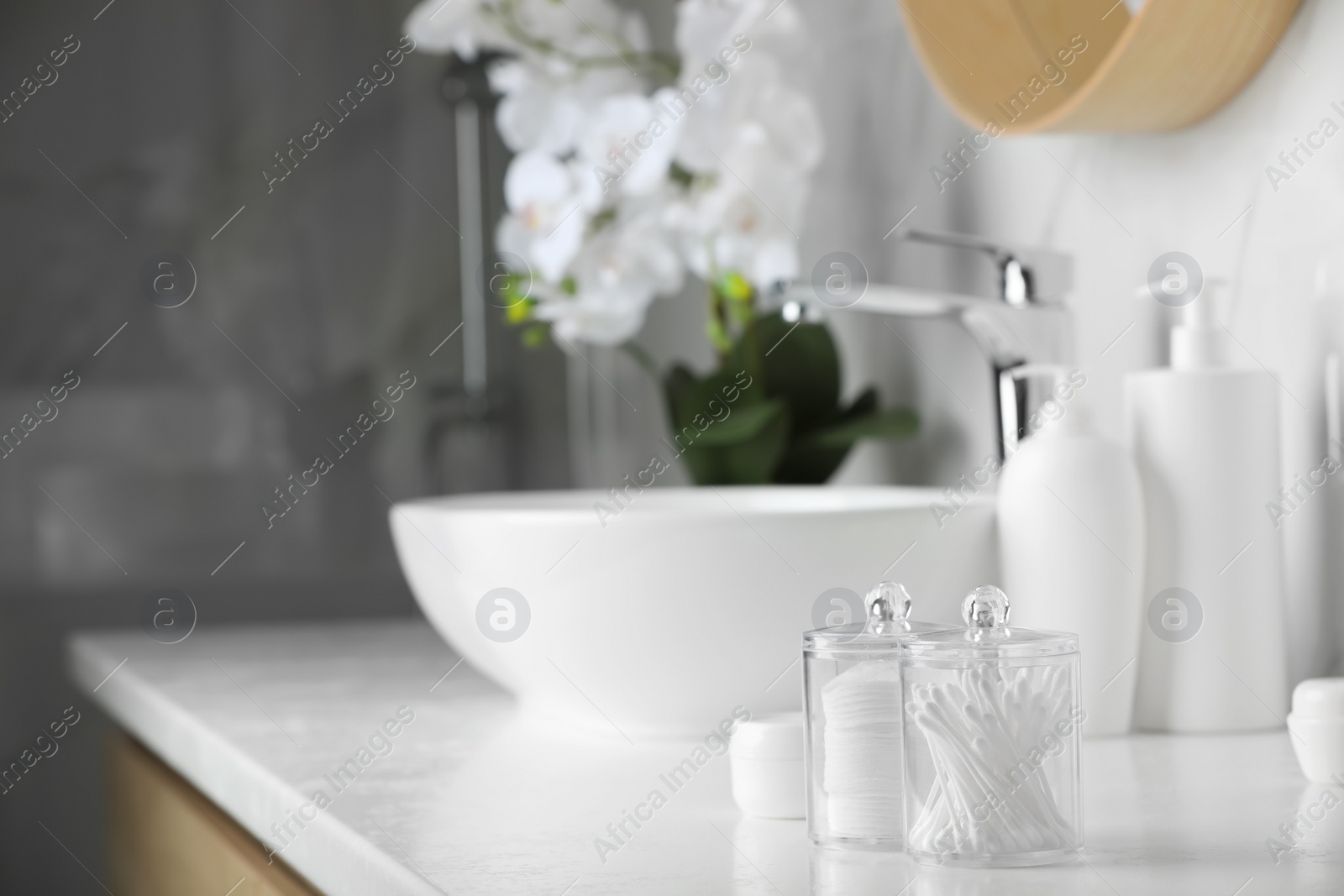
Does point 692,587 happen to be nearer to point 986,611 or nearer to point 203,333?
point 986,611

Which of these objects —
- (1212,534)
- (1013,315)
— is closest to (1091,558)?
(1212,534)

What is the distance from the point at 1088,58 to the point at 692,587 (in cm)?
44

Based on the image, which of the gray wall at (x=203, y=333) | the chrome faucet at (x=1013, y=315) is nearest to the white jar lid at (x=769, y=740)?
the chrome faucet at (x=1013, y=315)

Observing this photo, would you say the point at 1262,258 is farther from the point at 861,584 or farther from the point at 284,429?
the point at 284,429

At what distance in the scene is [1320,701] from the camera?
0.62 meters

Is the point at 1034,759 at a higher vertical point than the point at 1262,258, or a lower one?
lower

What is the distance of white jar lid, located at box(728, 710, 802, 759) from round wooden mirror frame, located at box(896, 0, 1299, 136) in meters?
0.43

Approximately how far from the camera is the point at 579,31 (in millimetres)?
1204

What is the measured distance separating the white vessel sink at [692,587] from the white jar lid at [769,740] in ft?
0.45

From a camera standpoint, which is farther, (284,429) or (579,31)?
(284,429)

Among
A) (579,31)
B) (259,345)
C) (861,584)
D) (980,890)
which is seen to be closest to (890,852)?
(980,890)

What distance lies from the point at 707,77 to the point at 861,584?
51 cm

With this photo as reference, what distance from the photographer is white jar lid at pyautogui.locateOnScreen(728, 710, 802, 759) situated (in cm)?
59

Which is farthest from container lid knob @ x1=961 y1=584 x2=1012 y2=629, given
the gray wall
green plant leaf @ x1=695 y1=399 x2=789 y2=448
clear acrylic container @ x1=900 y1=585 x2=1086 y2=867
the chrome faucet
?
the gray wall
